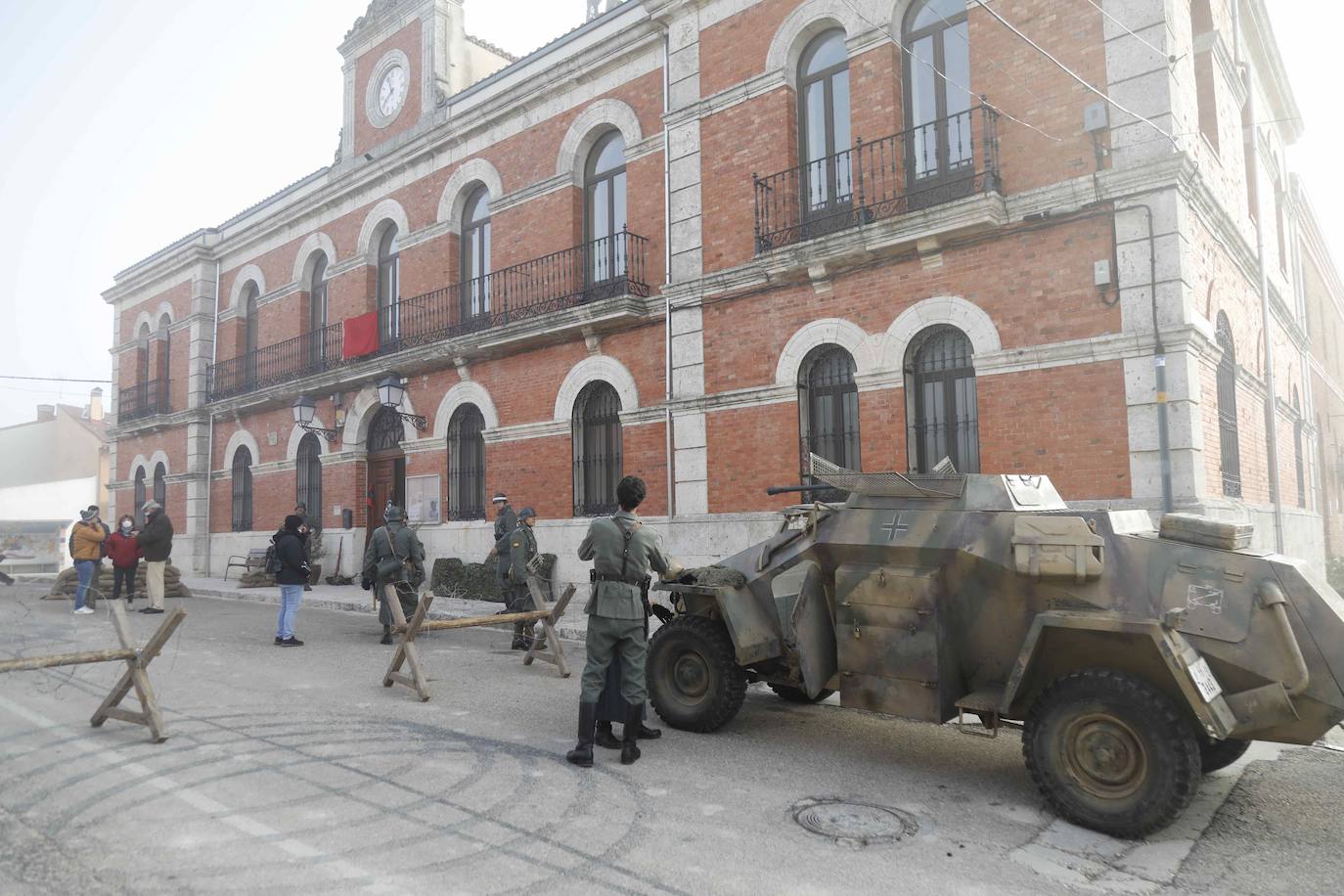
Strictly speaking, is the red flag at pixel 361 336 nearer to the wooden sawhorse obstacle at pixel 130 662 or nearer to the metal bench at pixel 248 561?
the metal bench at pixel 248 561

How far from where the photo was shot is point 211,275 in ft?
75.3

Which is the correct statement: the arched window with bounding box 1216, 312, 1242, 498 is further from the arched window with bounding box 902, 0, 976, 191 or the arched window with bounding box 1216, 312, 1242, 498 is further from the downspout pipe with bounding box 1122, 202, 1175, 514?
the arched window with bounding box 902, 0, 976, 191

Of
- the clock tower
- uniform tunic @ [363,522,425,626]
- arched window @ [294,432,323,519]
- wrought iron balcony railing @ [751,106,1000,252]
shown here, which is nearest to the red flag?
arched window @ [294,432,323,519]

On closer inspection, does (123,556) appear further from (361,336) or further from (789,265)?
(789,265)

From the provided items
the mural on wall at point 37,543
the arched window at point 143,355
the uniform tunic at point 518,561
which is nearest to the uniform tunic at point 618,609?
the uniform tunic at point 518,561

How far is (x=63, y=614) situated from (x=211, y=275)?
11990 millimetres

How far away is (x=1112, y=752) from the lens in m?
4.39

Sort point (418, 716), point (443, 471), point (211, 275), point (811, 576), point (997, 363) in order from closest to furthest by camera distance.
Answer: point (811, 576)
point (418, 716)
point (997, 363)
point (443, 471)
point (211, 275)

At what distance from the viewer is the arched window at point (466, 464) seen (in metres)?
15.9

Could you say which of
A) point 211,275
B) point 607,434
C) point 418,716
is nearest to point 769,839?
point 418,716

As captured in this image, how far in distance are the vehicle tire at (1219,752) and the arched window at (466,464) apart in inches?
492

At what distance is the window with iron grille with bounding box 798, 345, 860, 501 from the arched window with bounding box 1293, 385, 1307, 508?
8.70 m

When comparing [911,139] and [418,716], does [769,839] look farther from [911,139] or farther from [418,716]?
[911,139]

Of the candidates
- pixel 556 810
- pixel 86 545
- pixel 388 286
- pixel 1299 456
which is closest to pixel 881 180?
pixel 556 810
